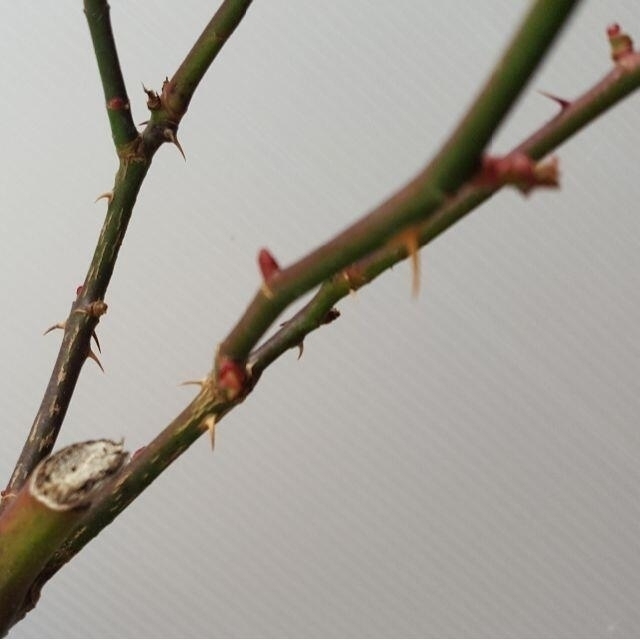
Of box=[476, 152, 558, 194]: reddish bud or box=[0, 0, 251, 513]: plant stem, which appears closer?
box=[476, 152, 558, 194]: reddish bud

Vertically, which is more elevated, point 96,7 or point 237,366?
point 96,7

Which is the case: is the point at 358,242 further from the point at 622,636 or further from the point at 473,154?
the point at 622,636

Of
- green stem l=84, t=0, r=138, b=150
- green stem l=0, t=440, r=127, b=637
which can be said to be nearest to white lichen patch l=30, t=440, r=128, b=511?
green stem l=0, t=440, r=127, b=637

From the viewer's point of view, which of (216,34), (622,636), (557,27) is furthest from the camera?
(622,636)

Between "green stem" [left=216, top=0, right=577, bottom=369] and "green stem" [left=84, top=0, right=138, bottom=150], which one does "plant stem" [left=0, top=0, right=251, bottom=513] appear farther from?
"green stem" [left=216, top=0, right=577, bottom=369]

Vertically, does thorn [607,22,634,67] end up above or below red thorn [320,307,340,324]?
below

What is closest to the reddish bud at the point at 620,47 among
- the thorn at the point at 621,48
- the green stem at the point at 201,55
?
the thorn at the point at 621,48

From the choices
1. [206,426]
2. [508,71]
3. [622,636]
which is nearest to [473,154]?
[508,71]
